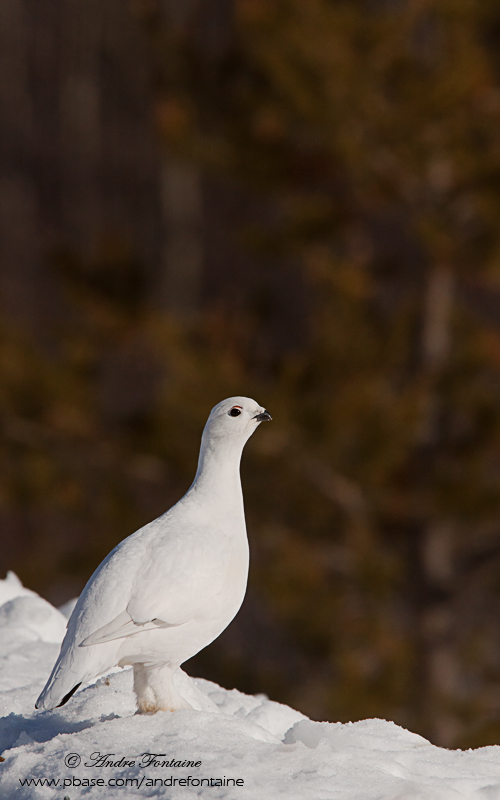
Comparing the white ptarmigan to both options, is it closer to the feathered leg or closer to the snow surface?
the feathered leg

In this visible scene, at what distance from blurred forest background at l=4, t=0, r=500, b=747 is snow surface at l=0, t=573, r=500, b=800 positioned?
3.00 metres

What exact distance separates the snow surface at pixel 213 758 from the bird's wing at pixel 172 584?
18cm

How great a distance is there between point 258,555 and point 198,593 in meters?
4.20

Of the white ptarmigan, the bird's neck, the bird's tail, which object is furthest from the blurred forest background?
the bird's tail

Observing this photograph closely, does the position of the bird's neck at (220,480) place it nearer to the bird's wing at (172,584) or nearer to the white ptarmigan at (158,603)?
the white ptarmigan at (158,603)

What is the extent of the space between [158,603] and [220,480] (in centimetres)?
37

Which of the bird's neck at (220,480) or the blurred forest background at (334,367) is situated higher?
the blurred forest background at (334,367)

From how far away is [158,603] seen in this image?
1.62 metres

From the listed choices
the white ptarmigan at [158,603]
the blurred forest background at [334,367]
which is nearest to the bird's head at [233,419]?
the white ptarmigan at [158,603]

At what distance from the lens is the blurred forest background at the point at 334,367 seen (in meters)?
4.65

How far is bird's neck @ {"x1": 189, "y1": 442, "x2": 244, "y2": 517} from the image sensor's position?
6.18 feet

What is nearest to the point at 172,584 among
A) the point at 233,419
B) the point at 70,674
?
the point at 70,674

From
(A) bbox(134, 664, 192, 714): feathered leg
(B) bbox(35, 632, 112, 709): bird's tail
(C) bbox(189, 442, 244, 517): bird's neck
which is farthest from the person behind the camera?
(C) bbox(189, 442, 244, 517): bird's neck

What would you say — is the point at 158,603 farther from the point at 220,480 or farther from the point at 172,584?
the point at 220,480
